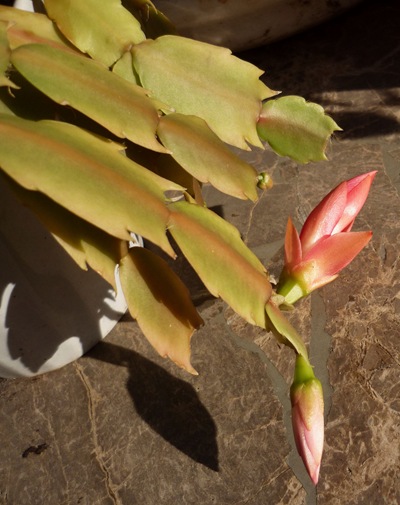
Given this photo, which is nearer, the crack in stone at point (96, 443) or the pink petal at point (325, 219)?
the pink petal at point (325, 219)

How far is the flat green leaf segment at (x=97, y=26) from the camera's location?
2.80ft

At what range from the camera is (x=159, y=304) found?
0.79m

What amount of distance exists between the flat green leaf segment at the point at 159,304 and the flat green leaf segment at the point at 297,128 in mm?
219

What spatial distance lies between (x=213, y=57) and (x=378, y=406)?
0.57 m

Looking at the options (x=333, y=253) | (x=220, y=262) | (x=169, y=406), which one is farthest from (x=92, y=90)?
(x=169, y=406)

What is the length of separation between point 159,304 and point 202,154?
0.19 metres

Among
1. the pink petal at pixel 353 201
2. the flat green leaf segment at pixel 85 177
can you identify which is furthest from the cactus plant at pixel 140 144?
the pink petal at pixel 353 201

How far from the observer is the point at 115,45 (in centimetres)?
86

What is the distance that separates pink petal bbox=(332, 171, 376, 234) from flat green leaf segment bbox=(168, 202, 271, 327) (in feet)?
0.59

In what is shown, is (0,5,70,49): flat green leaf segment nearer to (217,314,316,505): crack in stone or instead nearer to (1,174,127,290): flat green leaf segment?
(1,174,127,290): flat green leaf segment

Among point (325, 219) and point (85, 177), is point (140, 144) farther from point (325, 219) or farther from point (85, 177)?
point (325, 219)

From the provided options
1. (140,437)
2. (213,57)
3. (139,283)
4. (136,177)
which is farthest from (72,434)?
(213,57)

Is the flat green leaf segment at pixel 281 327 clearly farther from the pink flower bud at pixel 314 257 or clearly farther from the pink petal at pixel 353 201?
the pink petal at pixel 353 201

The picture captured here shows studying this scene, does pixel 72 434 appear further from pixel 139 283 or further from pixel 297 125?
pixel 297 125
